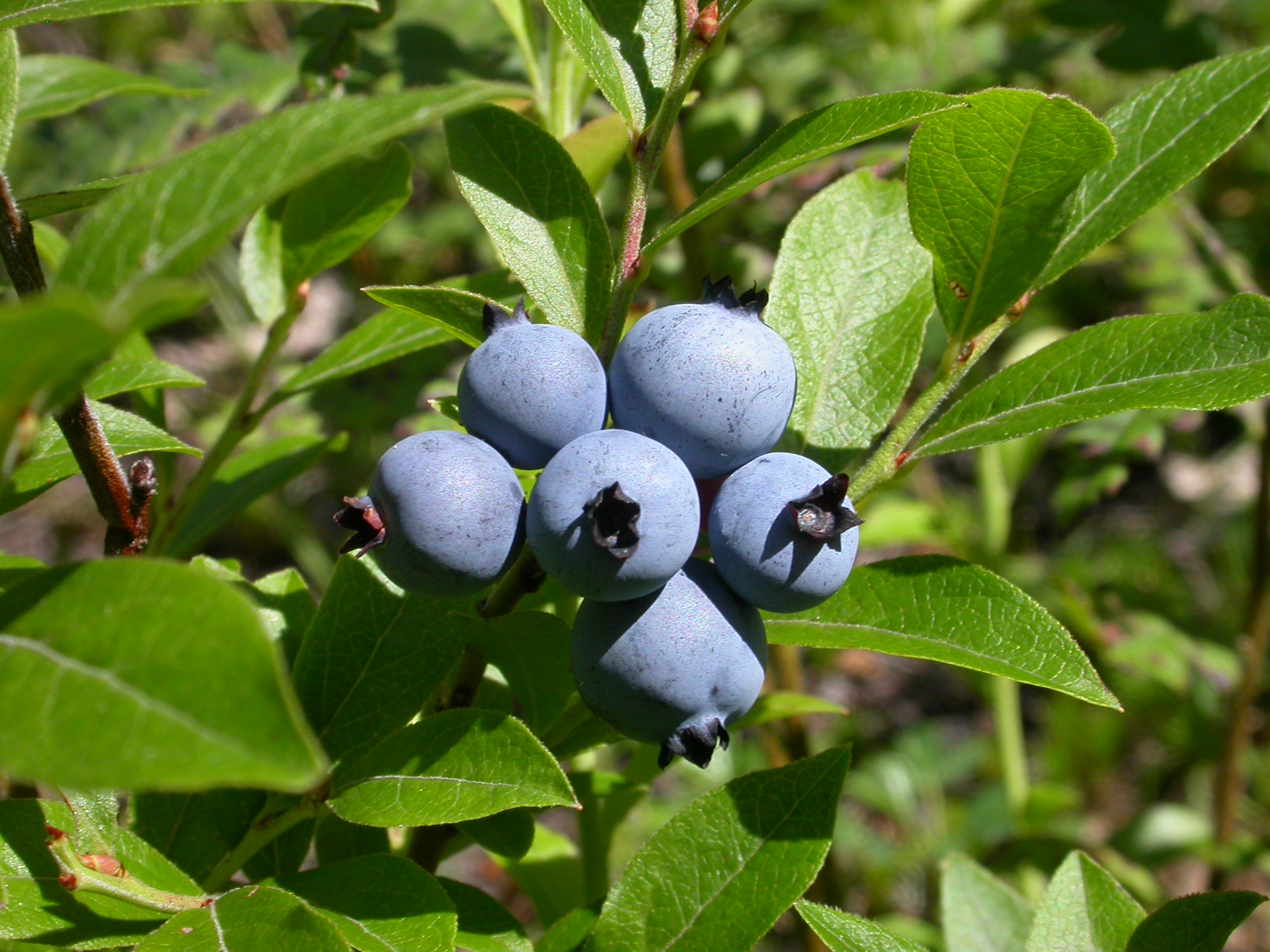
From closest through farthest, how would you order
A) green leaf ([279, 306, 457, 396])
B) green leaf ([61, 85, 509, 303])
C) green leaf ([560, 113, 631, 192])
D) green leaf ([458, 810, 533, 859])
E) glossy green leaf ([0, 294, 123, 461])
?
glossy green leaf ([0, 294, 123, 461]) < green leaf ([61, 85, 509, 303]) < green leaf ([458, 810, 533, 859]) < green leaf ([279, 306, 457, 396]) < green leaf ([560, 113, 631, 192])

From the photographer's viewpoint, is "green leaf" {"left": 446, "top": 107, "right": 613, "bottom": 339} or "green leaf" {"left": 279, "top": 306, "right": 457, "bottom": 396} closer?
"green leaf" {"left": 446, "top": 107, "right": 613, "bottom": 339}

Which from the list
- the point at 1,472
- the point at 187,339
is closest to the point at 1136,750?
the point at 1,472

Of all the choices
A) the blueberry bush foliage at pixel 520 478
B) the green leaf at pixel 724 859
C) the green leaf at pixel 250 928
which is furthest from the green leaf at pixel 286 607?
the green leaf at pixel 724 859

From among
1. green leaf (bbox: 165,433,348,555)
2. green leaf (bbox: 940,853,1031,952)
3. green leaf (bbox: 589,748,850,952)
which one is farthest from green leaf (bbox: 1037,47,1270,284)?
green leaf (bbox: 165,433,348,555)

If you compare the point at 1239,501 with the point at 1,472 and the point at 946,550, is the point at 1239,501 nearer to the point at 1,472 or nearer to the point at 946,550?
the point at 946,550

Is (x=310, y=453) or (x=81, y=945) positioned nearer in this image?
(x=81, y=945)

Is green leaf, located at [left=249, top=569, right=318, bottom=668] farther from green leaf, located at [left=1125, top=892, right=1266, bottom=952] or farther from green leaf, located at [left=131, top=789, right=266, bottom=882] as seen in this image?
green leaf, located at [left=1125, top=892, right=1266, bottom=952]

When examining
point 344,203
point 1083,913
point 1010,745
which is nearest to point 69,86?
point 344,203
